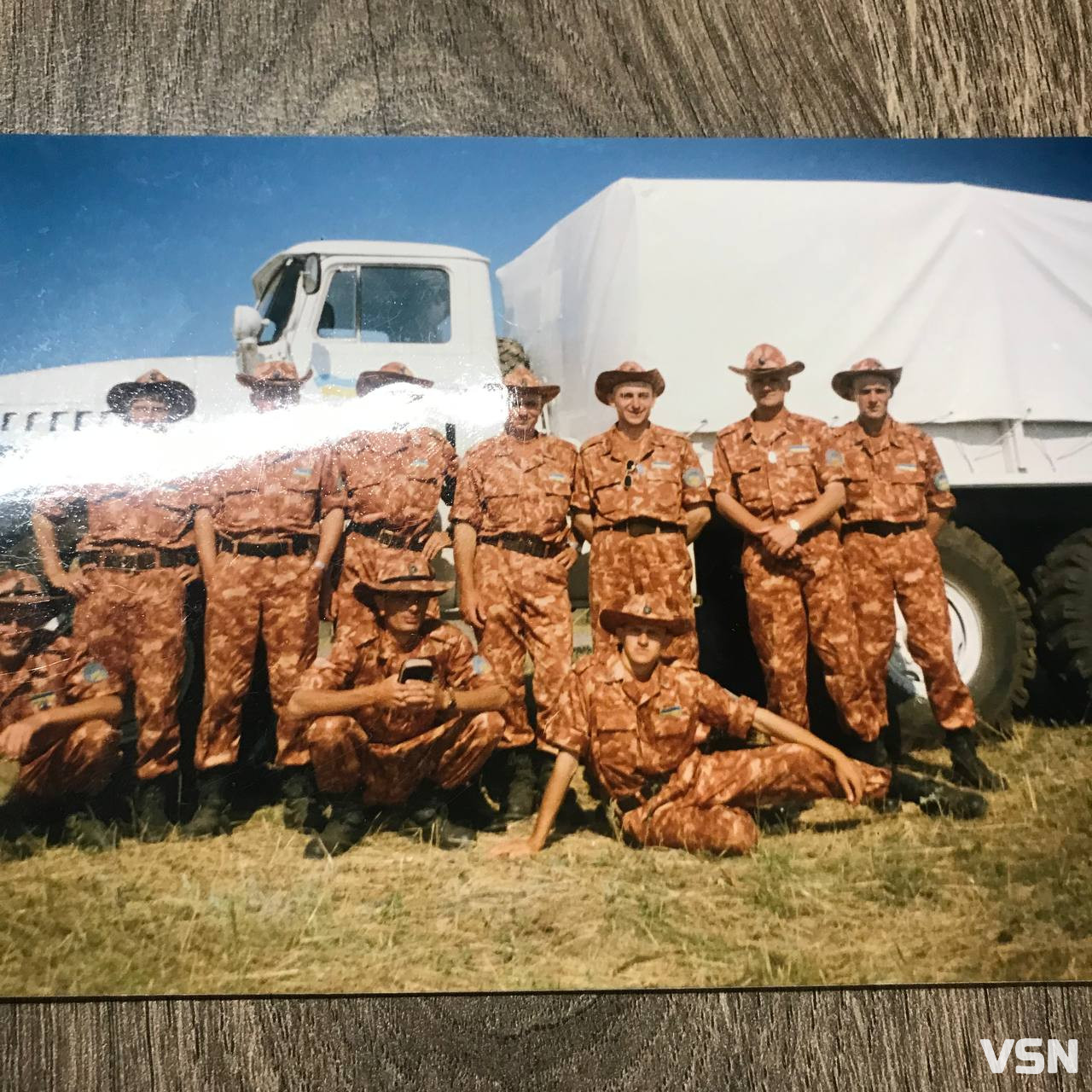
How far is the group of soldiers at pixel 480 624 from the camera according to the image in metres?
2.31

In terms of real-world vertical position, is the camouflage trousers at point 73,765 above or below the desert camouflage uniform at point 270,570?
below

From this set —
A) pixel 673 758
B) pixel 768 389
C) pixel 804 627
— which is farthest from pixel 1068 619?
pixel 673 758

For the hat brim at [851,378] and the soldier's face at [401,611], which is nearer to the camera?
the soldier's face at [401,611]

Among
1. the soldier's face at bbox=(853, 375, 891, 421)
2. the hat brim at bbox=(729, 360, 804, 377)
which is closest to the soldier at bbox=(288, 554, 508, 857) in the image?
the hat brim at bbox=(729, 360, 804, 377)

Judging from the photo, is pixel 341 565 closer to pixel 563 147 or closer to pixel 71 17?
pixel 563 147

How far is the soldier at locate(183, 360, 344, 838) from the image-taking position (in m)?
2.36

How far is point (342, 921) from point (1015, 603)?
2142mm

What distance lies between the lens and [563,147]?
254cm

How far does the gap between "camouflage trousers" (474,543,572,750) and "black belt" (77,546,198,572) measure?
81cm

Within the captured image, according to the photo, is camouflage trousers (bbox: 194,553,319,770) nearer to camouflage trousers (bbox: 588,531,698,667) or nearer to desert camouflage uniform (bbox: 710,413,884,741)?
camouflage trousers (bbox: 588,531,698,667)

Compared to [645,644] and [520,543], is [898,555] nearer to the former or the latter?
[645,644]

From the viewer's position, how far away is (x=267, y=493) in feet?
7.80

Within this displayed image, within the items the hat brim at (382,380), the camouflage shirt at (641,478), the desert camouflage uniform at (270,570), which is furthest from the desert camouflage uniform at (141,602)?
the camouflage shirt at (641,478)

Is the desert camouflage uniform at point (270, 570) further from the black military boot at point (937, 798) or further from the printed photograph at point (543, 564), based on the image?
the black military boot at point (937, 798)
